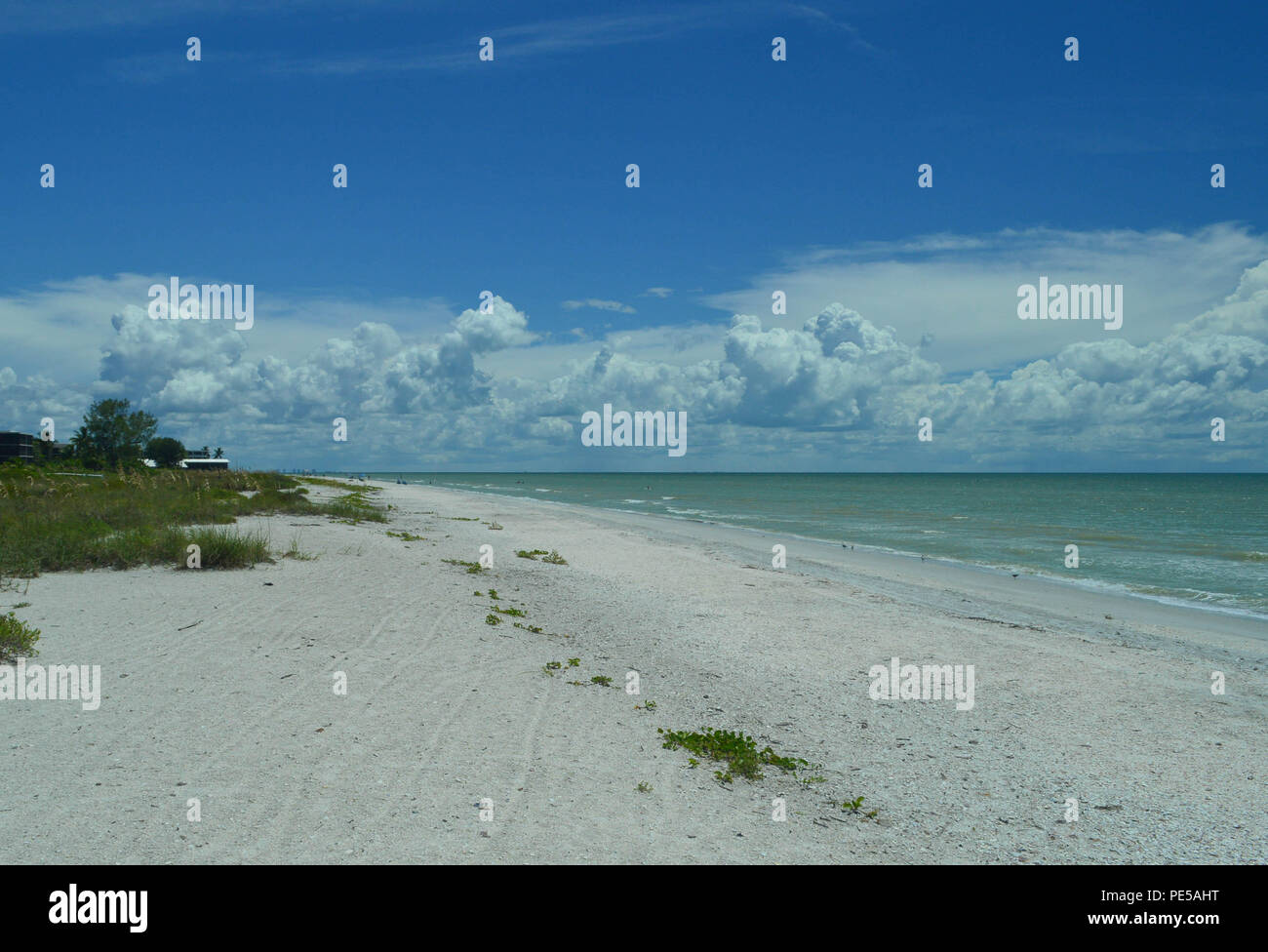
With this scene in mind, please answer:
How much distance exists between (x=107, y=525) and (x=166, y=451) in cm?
7267

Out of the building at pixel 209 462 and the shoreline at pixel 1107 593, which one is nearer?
the shoreline at pixel 1107 593

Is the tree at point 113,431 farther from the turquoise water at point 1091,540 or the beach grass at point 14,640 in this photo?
the beach grass at point 14,640

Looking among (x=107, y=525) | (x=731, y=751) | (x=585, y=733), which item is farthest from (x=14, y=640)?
(x=107, y=525)

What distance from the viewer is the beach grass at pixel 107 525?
14852 mm

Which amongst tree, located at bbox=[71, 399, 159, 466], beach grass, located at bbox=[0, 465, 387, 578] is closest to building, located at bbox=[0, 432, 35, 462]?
tree, located at bbox=[71, 399, 159, 466]

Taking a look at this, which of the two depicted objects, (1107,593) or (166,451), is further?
(166,451)

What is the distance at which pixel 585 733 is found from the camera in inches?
299

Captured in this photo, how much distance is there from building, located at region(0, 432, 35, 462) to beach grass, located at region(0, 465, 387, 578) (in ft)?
99.7

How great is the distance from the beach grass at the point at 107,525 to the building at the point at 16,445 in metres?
30.4

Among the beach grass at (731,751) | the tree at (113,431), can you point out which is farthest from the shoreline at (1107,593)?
the tree at (113,431)

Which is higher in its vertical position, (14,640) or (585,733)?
(14,640)

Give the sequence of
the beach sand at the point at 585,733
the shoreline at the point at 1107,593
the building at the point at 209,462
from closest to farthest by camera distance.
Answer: the beach sand at the point at 585,733
the shoreline at the point at 1107,593
the building at the point at 209,462

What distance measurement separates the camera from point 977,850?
18.0ft

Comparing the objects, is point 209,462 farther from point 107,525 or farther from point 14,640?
point 14,640
